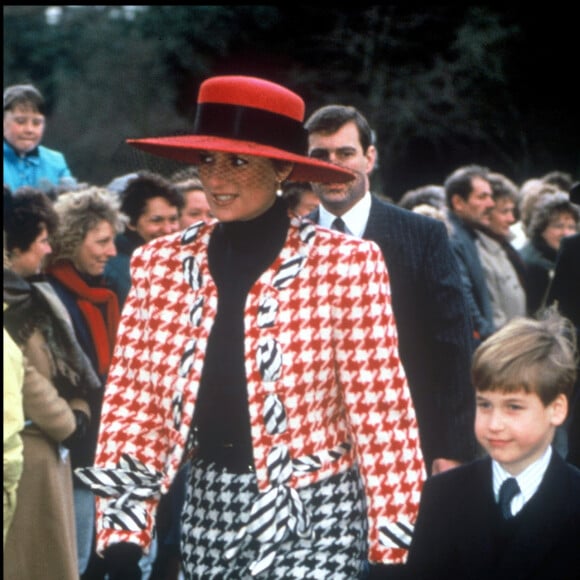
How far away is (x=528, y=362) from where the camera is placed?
4211mm

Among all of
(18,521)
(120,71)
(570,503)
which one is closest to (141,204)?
(18,521)

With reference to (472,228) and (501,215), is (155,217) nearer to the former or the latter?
(472,228)

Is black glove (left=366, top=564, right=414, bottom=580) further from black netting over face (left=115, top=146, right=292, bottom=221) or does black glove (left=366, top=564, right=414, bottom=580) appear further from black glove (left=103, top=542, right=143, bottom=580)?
black netting over face (left=115, top=146, right=292, bottom=221)

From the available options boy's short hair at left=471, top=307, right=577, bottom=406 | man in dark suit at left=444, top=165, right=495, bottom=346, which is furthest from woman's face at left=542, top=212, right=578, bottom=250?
boy's short hair at left=471, top=307, right=577, bottom=406

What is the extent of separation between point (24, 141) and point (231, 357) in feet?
18.4

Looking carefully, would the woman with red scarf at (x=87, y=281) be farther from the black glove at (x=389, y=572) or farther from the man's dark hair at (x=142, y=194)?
the black glove at (x=389, y=572)

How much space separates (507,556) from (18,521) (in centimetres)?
311

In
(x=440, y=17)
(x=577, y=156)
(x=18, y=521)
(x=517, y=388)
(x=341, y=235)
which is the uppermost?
(x=440, y=17)

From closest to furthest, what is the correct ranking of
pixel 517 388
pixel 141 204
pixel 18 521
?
pixel 517 388 < pixel 18 521 < pixel 141 204

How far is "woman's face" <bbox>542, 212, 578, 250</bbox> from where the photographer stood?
10.7 meters

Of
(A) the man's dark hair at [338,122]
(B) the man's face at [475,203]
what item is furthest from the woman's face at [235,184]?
(B) the man's face at [475,203]

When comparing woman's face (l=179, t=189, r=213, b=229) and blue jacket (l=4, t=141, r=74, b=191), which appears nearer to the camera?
woman's face (l=179, t=189, r=213, b=229)

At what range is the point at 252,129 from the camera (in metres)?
4.19

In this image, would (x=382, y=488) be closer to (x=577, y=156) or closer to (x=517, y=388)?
(x=517, y=388)
